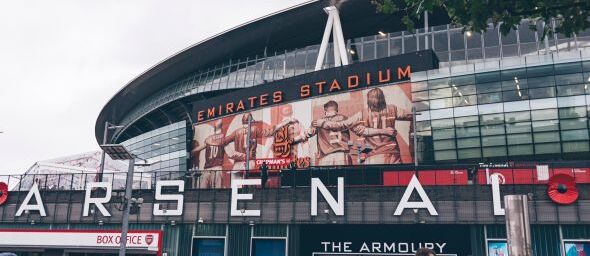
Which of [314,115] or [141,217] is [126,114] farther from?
[141,217]

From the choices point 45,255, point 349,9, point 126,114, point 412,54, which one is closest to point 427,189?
point 412,54

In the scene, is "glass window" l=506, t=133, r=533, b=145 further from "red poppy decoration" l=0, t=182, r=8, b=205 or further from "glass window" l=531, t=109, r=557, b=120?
"red poppy decoration" l=0, t=182, r=8, b=205

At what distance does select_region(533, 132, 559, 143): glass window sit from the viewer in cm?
3866

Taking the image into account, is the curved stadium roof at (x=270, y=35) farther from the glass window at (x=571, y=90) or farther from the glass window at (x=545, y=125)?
the glass window at (x=545, y=125)

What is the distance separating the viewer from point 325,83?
4822cm

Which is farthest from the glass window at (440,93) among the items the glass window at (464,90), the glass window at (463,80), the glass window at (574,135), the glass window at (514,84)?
the glass window at (574,135)

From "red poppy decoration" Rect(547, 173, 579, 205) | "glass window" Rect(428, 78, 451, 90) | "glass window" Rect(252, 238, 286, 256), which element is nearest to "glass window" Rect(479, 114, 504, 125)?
"glass window" Rect(428, 78, 451, 90)

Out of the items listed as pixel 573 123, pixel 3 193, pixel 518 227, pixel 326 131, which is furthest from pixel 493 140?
pixel 3 193

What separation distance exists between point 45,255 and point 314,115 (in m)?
25.1

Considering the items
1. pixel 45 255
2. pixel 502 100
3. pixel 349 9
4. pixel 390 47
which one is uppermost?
pixel 349 9

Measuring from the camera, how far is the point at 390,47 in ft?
177

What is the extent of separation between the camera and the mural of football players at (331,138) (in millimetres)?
45719

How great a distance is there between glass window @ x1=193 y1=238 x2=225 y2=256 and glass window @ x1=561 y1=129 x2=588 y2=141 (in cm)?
2645

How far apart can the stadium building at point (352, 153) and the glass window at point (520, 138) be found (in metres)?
0.08
